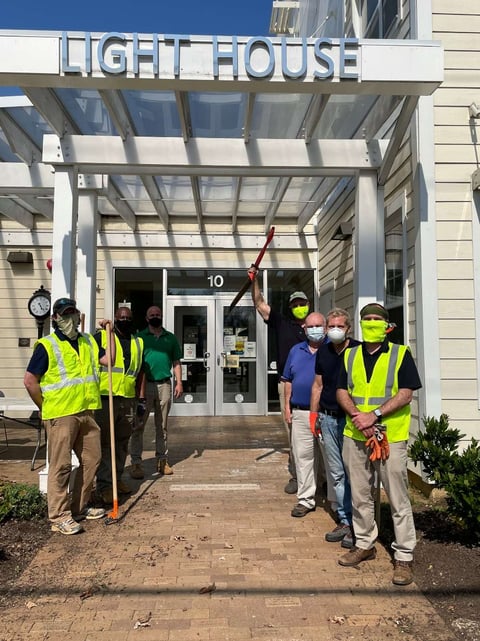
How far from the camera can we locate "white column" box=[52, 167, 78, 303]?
5.29 meters

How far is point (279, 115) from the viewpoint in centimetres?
563

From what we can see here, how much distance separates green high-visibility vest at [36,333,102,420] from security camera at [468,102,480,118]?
423 cm

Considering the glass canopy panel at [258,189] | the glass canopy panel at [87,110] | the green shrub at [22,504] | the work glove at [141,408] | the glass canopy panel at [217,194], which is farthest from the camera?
the glass canopy panel at [217,194]

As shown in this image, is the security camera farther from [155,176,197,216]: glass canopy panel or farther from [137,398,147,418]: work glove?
[137,398,147,418]: work glove

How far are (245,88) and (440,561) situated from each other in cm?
380

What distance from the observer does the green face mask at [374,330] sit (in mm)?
3420

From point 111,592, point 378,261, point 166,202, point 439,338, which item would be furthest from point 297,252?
point 111,592

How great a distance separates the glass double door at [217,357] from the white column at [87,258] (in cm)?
375

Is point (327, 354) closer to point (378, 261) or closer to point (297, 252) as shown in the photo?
point (378, 261)

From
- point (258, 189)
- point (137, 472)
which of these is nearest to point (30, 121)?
point (258, 189)

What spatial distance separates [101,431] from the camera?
490 cm

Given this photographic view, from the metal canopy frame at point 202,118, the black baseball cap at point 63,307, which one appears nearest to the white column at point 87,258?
the metal canopy frame at point 202,118

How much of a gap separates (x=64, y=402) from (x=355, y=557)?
241cm

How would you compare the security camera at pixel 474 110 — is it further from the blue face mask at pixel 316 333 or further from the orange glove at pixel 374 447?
the orange glove at pixel 374 447
